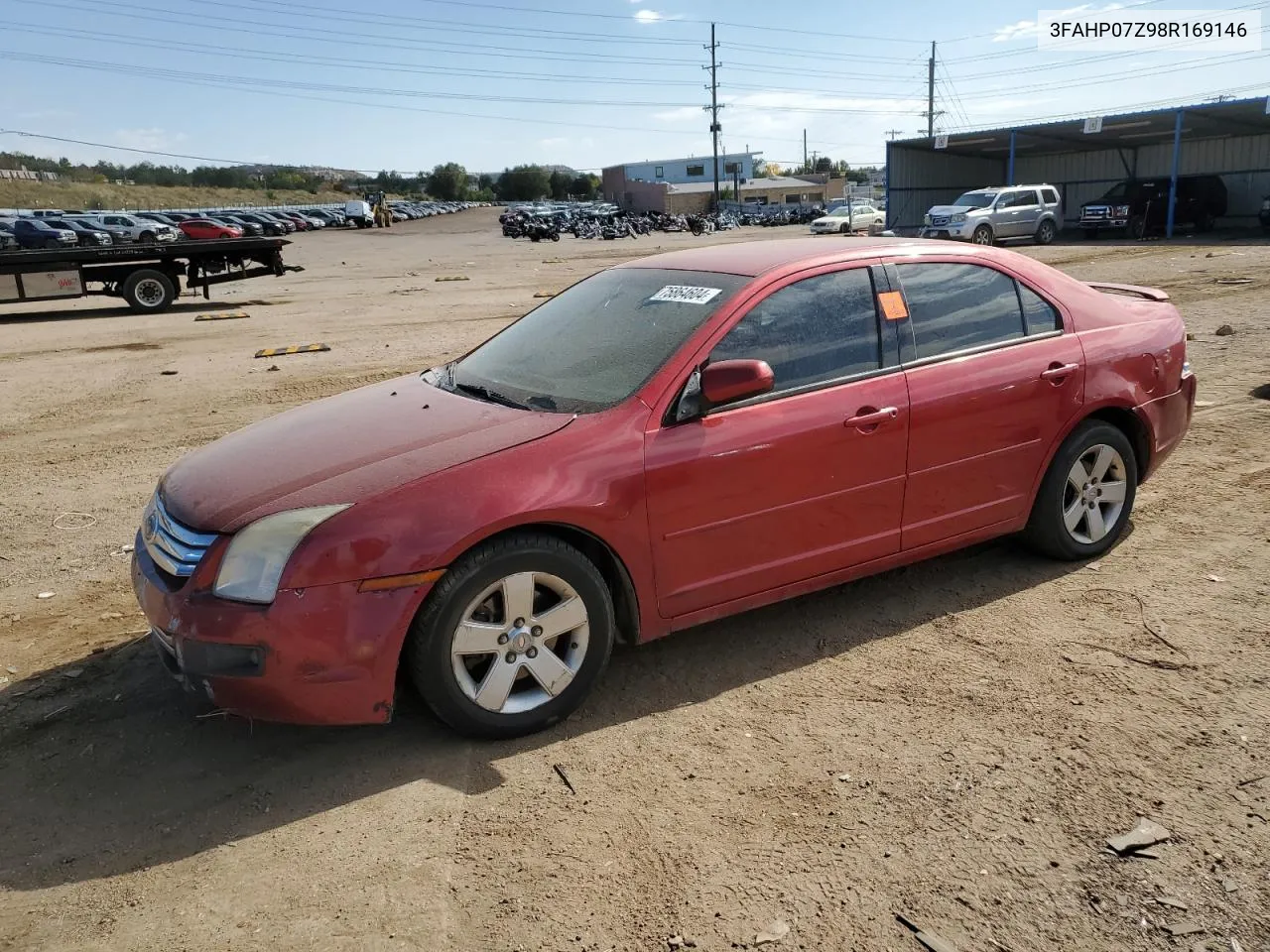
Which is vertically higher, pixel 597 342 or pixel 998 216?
pixel 998 216

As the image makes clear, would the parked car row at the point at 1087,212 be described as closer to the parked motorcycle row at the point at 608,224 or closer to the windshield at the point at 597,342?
the parked motorcycle row at the point at 608,224

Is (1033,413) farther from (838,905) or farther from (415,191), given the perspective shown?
(415,191)

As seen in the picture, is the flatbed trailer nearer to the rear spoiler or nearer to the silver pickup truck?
the rear spoiler

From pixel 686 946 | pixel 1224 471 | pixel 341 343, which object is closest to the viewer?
pixel 686 946

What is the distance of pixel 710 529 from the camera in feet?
12.0

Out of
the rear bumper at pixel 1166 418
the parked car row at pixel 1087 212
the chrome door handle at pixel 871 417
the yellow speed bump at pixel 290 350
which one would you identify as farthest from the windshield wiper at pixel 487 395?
the parked car row at pixel 1087 212

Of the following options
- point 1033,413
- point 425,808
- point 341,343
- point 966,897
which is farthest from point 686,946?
point 341,343

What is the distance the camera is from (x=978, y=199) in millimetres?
31469

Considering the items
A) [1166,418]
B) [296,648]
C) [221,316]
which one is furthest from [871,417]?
[221,316]

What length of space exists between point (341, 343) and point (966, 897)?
12.0m

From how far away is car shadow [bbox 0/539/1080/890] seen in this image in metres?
2.97

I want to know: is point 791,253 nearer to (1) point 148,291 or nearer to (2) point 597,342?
(2) point 597,342

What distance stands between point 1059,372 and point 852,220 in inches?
1719

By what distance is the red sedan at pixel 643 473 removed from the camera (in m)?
3.12
